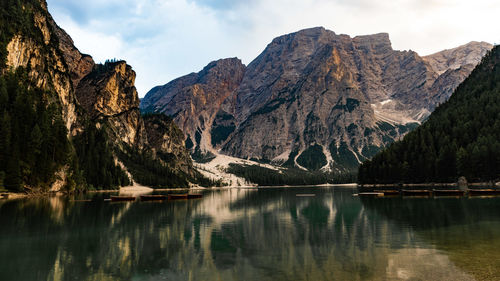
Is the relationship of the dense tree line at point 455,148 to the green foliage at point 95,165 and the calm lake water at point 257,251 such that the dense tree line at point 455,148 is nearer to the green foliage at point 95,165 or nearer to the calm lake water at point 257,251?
the calm lake water at point 257,251

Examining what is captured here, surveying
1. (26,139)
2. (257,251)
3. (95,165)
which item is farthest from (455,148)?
(95,165)

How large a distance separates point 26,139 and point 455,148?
163 meters

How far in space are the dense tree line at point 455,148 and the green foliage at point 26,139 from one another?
5824 inches

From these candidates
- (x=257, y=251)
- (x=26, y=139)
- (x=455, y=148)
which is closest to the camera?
(x=257, y=251)

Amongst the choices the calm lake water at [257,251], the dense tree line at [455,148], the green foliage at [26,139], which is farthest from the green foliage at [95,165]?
the dense tree line at [455,148]

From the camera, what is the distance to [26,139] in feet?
347

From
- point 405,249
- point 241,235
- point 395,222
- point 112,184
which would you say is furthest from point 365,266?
point 112,184

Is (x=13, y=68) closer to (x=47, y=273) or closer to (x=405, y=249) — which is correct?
(x=47, y=273)

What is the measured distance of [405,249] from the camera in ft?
89.2

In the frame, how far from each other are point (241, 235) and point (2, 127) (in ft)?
306

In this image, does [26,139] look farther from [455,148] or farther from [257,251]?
[455,148]

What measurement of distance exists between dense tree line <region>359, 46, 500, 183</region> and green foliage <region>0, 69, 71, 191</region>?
485ft

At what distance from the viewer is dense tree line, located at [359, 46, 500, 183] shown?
5128 inches

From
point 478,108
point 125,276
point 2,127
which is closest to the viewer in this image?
point 125,276
